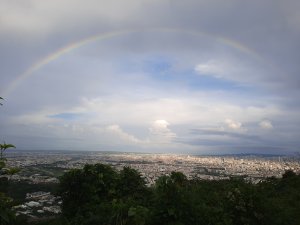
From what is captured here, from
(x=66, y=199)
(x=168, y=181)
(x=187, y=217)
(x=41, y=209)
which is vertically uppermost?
(x=168, y=181)

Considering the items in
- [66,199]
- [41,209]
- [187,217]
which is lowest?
[41,209]

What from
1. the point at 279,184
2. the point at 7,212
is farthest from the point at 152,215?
the point at 279,184

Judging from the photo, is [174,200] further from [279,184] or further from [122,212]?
[279,184]

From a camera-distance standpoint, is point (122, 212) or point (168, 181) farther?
point (122, 212)

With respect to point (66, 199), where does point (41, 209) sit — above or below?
below

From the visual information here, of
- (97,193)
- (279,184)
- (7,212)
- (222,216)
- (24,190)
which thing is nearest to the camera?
(7,212)

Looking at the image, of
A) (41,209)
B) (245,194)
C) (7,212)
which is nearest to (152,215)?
(245,194)

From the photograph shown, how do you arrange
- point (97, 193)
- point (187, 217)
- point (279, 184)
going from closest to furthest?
1. point (187, 217)
2. point (97, 193)
3. point (279, 184)

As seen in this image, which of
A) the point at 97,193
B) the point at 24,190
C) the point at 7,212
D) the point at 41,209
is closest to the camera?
the point at 7,212

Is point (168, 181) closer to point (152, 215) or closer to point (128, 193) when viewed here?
point (152, 215)
